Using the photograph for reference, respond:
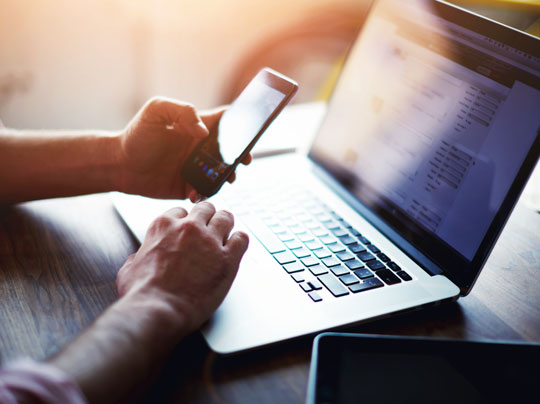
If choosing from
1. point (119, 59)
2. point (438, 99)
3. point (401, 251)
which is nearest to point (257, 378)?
point (401, 251)

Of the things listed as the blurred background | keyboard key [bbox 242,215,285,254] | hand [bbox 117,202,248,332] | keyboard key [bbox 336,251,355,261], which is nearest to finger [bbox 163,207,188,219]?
hand [bbox 117,202,248,332]

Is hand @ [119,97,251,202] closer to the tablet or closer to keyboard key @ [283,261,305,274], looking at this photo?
keyboard key @ [283,261,305,274]

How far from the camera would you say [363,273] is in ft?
2.16

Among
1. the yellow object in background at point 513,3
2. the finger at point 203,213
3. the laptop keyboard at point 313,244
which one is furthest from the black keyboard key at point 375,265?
the yellow object in background at point 513,3

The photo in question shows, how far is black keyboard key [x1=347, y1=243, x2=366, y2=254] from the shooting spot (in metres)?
0.70

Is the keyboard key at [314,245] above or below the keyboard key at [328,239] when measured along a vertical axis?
below

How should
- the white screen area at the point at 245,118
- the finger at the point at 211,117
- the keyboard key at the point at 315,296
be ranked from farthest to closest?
1. the finger at the point at 211,117
2. the white screen area at the point at 245,118
3. the keyboard key at the point at 315,296

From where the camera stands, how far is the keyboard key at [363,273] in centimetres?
65

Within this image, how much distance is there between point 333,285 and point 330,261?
54mm

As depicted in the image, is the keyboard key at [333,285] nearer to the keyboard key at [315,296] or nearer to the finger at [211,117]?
the keyboard key at [315,296]

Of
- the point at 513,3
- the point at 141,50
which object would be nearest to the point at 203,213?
the point at 513,3

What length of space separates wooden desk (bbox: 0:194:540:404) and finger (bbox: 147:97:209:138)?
174 mm

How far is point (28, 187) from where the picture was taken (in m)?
0.77

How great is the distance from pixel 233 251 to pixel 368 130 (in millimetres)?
365
